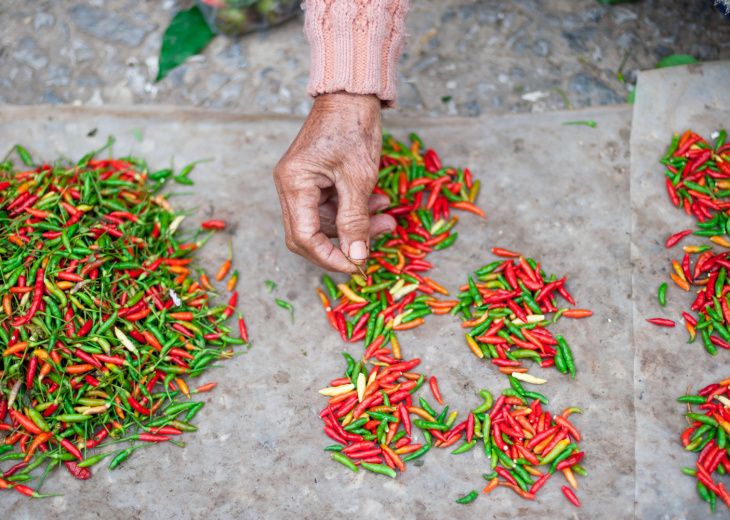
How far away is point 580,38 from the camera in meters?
3.95

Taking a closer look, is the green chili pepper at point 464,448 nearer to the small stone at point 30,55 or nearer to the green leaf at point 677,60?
the green leaf at point 677,60

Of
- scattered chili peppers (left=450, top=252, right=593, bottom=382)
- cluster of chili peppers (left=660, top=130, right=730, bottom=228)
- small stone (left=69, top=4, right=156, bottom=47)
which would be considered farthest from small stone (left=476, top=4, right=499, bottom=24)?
small stone (left=69, top=4, right=156, bottom=47)

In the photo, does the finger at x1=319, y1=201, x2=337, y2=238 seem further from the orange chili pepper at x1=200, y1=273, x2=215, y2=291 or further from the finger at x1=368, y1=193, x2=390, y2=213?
the orange chili pepper at x1=200, y1=273, x2=215, y2=291

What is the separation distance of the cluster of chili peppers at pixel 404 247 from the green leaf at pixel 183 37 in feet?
5.49

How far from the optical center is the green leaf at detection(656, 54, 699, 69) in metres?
3.62

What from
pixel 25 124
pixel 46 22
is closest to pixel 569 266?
pixel 25 124

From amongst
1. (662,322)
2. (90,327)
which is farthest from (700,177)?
(90,327)

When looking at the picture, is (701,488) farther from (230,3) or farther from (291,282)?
(230,3)

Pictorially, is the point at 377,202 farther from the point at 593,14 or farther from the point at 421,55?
the point at 593,14

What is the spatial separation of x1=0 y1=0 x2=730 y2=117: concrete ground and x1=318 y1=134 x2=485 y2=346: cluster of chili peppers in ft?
2.00

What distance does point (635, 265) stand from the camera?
298cm

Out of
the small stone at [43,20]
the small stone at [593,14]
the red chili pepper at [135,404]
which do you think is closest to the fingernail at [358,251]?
the red chili pepper at [135,404]

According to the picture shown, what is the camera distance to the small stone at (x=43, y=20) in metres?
4.21

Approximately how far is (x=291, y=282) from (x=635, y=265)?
1.80 metres
